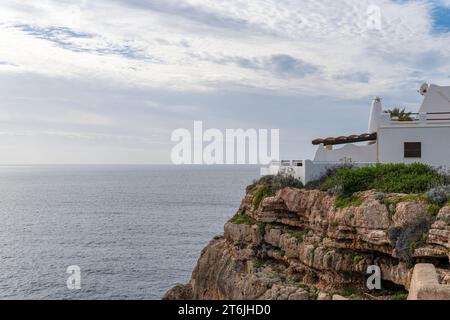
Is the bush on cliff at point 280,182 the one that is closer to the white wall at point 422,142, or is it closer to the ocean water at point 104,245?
the white wall at point 422,142

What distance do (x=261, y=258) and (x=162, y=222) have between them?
53437 mm

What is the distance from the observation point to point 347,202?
2219 centimetres

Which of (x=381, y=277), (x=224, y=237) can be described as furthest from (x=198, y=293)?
(x=381, y=277)

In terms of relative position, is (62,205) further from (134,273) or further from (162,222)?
(134,273)

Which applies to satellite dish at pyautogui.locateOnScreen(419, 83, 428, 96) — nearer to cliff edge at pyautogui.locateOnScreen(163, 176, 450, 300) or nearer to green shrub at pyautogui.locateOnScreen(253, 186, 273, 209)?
cliff edge at pyautogui.locateOnScreen(163, 176, 450, 300)

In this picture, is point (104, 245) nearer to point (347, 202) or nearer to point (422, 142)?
point (422, 142)

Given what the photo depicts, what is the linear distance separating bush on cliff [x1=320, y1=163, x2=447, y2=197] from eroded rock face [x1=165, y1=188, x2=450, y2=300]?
951 millimetres

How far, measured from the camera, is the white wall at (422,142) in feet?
95.0

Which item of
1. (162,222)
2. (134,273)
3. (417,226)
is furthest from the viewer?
(162,222)

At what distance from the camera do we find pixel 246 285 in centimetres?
2434

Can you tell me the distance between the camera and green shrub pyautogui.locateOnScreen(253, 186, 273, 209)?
27.5m

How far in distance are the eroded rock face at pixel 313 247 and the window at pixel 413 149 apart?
8435 millimetres

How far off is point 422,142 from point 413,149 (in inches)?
26.3
